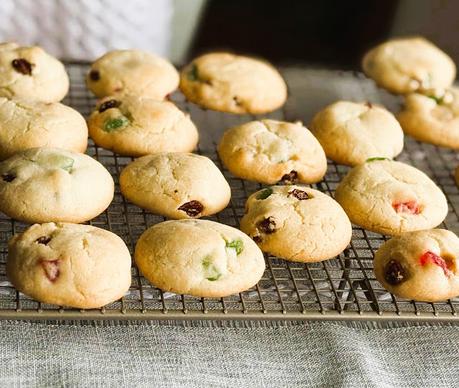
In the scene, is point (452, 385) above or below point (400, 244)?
below

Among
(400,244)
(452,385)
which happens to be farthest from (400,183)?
(452,385)

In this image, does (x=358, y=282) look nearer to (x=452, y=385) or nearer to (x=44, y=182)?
(x=452, y=385)

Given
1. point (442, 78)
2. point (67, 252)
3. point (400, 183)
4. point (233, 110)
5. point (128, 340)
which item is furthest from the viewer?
point (442, 78)

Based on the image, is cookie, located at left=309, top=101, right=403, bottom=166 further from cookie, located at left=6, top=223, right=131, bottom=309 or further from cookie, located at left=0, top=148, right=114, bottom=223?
cookie, located at left=6, top=223, right=131, bottom=309

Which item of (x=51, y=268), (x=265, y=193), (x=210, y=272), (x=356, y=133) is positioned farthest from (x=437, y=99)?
(x=51, y=268)

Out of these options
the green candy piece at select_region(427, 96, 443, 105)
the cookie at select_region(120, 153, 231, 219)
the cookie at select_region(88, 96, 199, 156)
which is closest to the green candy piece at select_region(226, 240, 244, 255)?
the cookie at select_region(120, 153, 231, 219)

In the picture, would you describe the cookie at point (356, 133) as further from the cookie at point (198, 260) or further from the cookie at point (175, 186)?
the cookie at point (198, 260)

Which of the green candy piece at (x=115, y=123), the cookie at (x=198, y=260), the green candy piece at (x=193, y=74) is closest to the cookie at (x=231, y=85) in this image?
the green candy piece at (x=193, y=74)
